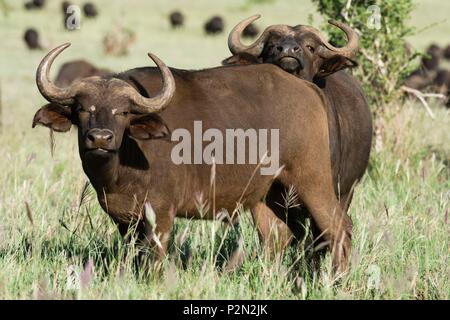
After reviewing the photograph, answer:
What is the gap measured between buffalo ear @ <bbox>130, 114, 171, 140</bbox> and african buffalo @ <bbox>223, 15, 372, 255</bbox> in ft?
4.22

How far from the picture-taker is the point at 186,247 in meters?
6.25

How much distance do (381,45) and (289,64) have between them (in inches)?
124

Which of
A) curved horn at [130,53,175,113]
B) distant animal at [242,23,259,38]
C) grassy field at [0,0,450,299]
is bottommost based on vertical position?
grassy field at [0,0,450,299]

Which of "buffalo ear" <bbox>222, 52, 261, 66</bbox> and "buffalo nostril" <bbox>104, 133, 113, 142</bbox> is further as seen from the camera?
"buffalo ear" <bbox>222, 52, 261, 66</bbox>

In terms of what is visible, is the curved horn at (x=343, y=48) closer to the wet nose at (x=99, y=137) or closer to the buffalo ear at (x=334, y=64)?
the buffalo ear at (x=334, y=64)

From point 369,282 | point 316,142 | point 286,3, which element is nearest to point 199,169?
point 316,142

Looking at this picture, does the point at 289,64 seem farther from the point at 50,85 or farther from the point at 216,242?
the point at 50,85

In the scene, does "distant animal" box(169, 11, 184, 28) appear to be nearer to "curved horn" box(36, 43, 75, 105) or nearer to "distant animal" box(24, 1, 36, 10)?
"distant animal" box(24, 1, 36, 10)

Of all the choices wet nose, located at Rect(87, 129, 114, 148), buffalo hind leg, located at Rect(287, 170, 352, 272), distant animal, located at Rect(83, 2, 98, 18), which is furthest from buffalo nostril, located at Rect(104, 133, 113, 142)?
distant animal, located at Rect(83, 2, 98, 18)

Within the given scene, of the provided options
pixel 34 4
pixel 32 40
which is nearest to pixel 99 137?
pixel 32 40

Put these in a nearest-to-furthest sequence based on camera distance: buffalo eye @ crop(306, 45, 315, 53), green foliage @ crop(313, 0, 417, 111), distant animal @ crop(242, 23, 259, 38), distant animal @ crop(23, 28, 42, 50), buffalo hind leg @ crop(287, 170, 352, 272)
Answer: buffalo hind leg @ crop(287, 170, 352, 272), buffalo eye @ crop(306, 45, 315, 53), green foliage @ crop(313, 0, 417, 111), distant animal @ crop(23, 28, 42, 50), distant animal @ crop(242, 23, 259, 38)

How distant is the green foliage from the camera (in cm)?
930

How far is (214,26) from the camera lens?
40438mm

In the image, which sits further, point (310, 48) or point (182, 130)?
point (310, 48)
